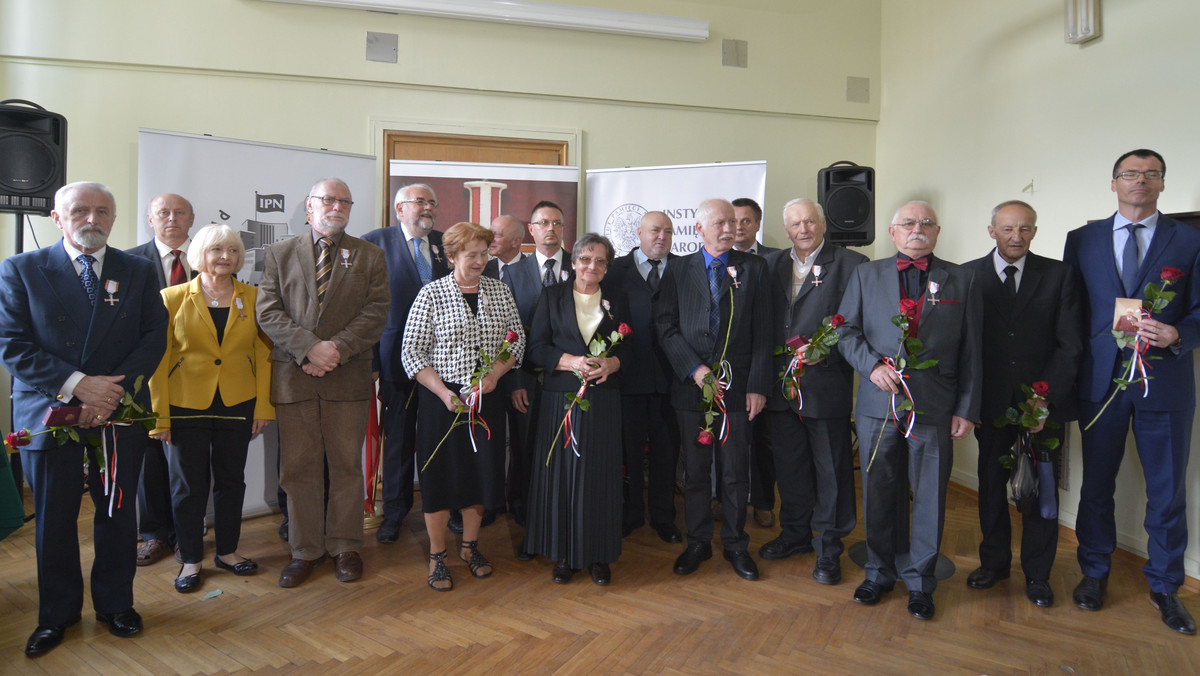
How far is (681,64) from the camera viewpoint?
5988mm

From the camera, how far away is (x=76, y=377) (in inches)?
105

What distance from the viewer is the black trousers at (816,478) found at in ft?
11.7

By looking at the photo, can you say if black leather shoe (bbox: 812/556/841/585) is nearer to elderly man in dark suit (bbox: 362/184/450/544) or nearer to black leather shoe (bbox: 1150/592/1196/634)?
black leather shoe (bbox: 1150/592/1196/634)

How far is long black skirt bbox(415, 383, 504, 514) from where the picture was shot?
3.27m

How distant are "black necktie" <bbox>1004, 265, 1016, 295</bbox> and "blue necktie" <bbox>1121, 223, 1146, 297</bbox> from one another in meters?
0.43

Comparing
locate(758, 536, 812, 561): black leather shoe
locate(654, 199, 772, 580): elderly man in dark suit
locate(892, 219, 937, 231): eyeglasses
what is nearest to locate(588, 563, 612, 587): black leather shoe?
locate(654, 199, 772, 580): elderly man in dark suit

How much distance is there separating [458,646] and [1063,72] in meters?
4.79

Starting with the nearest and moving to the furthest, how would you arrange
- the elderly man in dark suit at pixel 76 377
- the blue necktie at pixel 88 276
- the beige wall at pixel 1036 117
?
1. the elderly man in dark suit at pixel 76 377
2. the blue necktie at pixel 88 276
3. the beige wall at pixel 1036 117

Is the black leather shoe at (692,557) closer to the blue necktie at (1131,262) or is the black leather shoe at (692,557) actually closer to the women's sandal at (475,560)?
the women's sandal at (475,560)

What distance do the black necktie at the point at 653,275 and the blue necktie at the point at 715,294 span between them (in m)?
0.64

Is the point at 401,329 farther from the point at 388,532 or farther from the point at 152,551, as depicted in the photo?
the point at 152,551

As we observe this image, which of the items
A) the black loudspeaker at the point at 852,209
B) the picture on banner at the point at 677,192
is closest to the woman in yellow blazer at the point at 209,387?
the picture on banner at the point at 677,192

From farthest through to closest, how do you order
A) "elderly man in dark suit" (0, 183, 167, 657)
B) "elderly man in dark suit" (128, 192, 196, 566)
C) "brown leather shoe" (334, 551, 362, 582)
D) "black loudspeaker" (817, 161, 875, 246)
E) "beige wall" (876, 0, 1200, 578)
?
1. "black loudspeaker" (817, 161, 875, 246)
2. "beige wall" (876, 0, 1200, 578)
3. "elderly man in dark suit" (128, 192, 196, 566)
4. "brown leather shoe" (334, 551, 362, 582)
5. "elderly man in dark suit" (0, 183, 167, 657)

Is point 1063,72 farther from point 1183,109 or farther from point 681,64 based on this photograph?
point 681,64
